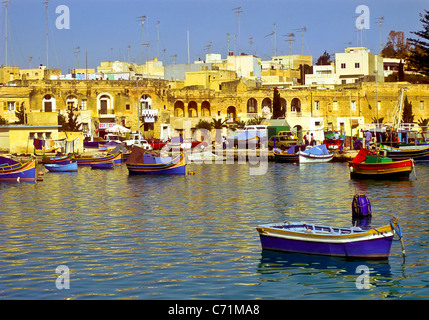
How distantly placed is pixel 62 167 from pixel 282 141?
823 inches

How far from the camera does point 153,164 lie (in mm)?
42812

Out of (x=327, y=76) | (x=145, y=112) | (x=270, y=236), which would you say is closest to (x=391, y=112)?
(x=327, y=76)

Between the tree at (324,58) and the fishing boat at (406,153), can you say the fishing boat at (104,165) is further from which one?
the tree at (324,58)

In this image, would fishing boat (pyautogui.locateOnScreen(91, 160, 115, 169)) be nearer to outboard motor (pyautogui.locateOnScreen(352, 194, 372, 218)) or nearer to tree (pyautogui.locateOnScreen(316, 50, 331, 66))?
outboard motor (pyautogui.locateOnScreen(352, 194, 372, 218))

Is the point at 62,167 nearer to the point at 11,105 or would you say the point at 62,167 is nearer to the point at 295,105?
the point at 11,105

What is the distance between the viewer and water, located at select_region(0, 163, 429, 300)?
15273 mm

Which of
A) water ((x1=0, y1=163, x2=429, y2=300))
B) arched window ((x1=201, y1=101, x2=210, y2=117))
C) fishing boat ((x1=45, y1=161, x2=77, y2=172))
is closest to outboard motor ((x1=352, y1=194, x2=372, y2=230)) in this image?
water ((x1=0, y1=163, x2=429, y2=300))

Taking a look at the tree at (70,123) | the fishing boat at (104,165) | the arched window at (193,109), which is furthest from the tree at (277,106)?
the fishing boat at (104,165)

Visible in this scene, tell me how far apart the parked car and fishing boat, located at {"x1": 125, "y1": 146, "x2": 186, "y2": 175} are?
1663cm

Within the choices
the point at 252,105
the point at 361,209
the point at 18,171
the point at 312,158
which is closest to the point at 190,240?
the point at 361,209

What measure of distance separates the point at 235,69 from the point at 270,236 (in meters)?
68.0

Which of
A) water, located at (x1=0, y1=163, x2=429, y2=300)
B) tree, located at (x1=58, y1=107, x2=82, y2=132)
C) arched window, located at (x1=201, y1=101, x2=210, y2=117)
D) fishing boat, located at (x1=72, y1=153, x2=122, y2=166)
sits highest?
arched window, located at (x1=201, y1=101, x2=210, y2=117)

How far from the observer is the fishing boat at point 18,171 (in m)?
39.7
